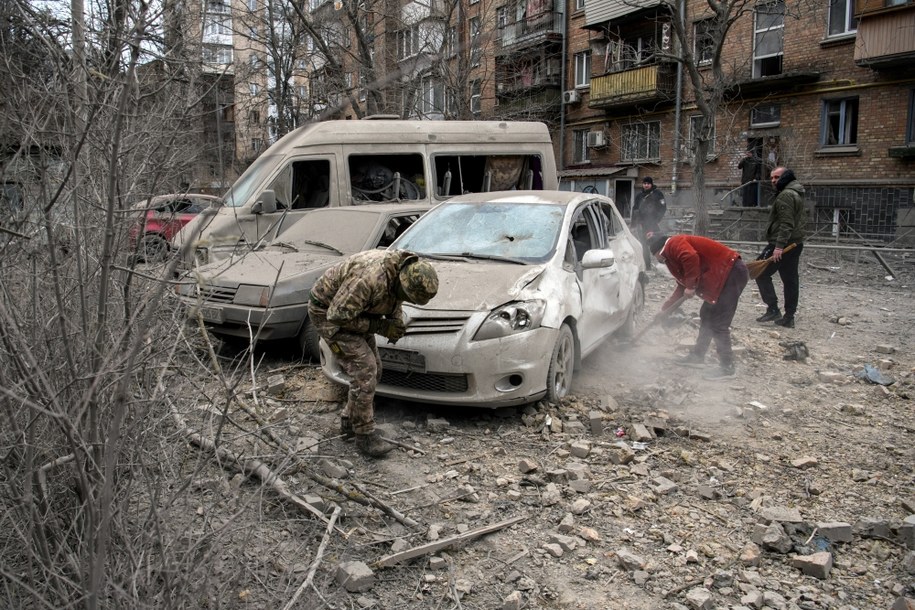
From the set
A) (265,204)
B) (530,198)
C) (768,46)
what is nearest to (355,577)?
(530,198)

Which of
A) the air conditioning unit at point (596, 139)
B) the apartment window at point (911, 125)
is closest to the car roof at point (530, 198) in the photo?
the apartment window at point (911, 125)

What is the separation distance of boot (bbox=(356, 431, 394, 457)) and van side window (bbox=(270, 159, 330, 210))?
5.04m

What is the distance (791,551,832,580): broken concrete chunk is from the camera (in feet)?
10.7

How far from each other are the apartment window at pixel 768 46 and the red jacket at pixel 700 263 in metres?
18.9

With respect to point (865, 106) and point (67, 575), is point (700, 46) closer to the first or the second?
point (865, 106)

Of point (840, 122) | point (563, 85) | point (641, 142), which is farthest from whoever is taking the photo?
point (563, 85)

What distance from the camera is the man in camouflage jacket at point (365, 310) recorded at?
4.28 meters

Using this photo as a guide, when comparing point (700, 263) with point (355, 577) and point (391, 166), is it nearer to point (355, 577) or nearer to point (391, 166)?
point (355, 577)

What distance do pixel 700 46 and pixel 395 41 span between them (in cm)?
1045

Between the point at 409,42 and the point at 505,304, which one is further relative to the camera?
the point at 409,42

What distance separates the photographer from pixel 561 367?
5410 millimetres

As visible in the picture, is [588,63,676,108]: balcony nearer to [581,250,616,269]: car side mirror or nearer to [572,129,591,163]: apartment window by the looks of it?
[572,129,591,163]: apartment window

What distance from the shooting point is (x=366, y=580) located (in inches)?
121

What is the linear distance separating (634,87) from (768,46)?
480cm
